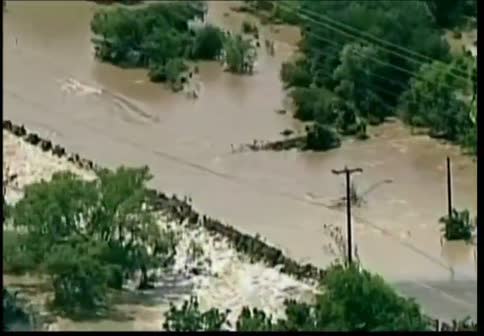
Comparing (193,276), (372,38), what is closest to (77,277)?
(193,276)

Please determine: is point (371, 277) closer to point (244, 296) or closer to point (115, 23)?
point (244, 296)

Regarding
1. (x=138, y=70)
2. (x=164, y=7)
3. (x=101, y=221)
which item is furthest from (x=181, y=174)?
(x=101, y=221)

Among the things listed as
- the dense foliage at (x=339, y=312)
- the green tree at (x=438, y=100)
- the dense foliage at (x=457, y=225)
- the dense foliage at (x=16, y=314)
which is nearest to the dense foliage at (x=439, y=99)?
the green tree at (x=438, y=100)

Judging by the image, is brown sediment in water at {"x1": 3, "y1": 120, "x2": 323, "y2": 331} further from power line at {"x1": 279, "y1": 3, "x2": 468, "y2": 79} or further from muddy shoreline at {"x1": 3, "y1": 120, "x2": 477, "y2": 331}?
power line at {"x1": 279, "y1": 3, "x2": 468, "y2": 79}

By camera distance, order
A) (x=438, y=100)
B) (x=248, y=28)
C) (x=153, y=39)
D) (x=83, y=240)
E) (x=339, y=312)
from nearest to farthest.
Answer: (x=339, y=312)
(x=83, y=240)
(x=438, y=100)
(x=153, y=39)
(x=248, y=28)

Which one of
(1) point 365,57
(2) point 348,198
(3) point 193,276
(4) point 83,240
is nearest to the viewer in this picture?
(4) point 83,240

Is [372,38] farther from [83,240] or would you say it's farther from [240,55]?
[83,240]

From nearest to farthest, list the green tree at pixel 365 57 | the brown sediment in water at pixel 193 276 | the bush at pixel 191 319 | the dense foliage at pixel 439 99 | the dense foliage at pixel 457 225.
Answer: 1. the bush at pixel 191 319
2. the brown sediment in water at pixel 193 276
3. the dense foliage at pixel 457 225
4. the dense foliage at pixel 439 99
5. the green tree at pixel 365 57

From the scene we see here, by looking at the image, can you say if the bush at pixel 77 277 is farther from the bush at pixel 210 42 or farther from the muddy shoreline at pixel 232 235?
the bush at pixel 210 42
